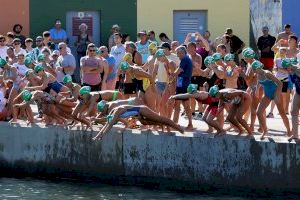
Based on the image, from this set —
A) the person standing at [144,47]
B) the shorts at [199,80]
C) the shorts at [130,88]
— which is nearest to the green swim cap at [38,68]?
the shorts at [130,88]

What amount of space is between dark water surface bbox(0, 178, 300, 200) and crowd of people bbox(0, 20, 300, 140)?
1159 mm

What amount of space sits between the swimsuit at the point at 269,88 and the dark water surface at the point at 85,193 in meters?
1.90

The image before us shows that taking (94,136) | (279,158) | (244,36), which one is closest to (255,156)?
(279,158)

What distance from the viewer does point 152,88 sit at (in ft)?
67.7

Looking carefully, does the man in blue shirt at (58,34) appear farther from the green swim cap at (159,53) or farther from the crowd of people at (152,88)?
the green swim cap at (159,53)

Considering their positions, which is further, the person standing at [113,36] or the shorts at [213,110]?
the person standing at [113,36]

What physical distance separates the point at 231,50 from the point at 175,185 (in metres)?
8.62

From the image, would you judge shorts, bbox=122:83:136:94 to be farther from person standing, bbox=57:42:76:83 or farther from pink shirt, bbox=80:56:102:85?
person standing, bbox=57:42:76:83

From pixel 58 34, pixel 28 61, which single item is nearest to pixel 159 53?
pixel 28 61

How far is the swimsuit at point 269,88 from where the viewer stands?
19156 millimetres

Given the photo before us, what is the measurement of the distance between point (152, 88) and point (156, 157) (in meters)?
1.47

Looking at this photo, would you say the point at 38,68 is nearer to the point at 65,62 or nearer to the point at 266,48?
the point at 65,62

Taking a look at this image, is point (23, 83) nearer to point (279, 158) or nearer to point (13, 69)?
point (13, 69)

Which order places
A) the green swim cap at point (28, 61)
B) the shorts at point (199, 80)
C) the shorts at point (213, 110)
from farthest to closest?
the green swim cap at point (28, 61) → the shorts at point (199, 80) → the shorts at point (213, 110)
